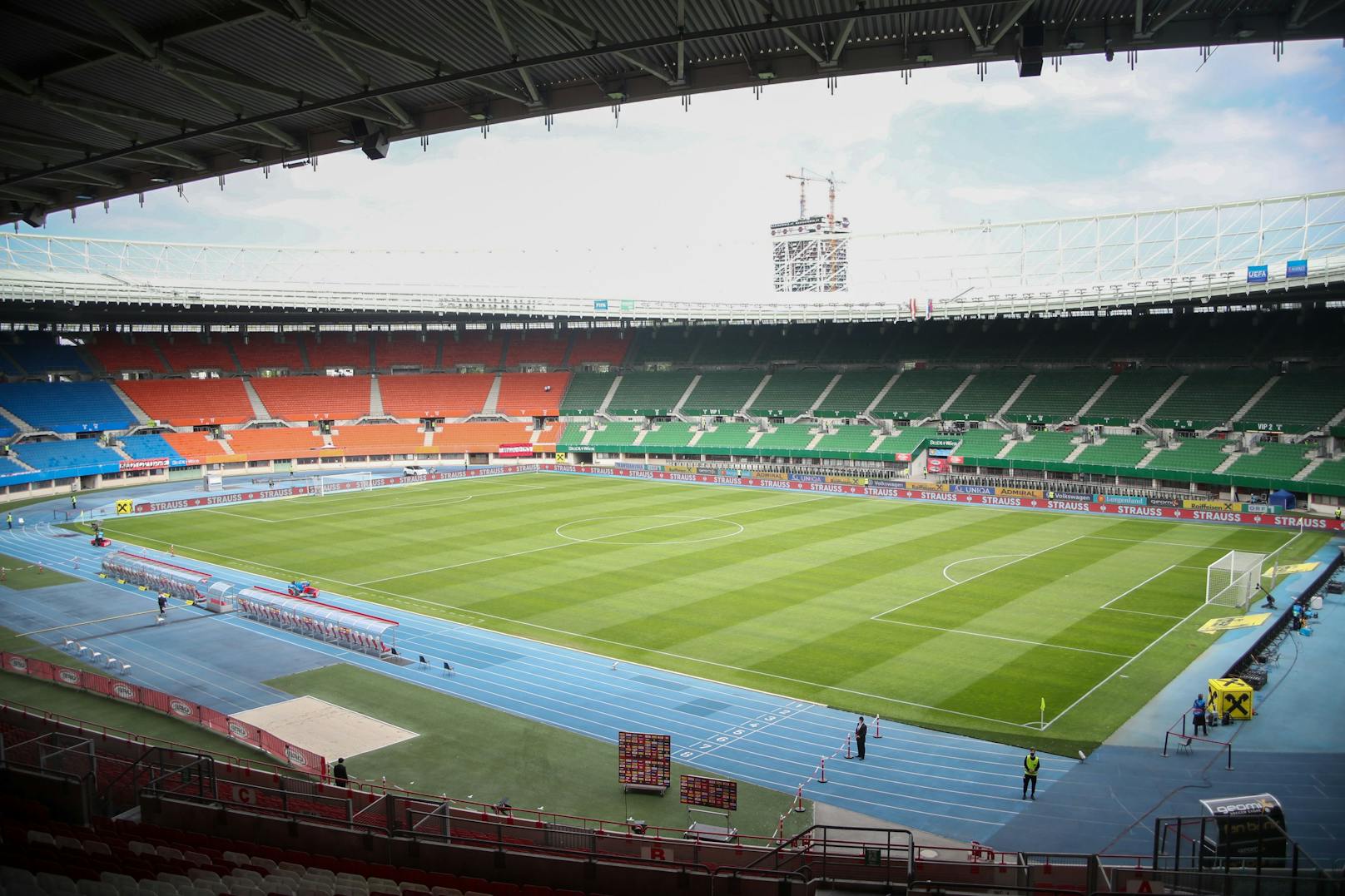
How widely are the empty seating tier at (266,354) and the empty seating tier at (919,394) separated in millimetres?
49851

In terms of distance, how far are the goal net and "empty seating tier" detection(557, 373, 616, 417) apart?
57044 mm

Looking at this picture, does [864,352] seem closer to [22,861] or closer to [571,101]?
[571,101]

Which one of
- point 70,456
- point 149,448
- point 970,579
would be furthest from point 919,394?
point 70,456

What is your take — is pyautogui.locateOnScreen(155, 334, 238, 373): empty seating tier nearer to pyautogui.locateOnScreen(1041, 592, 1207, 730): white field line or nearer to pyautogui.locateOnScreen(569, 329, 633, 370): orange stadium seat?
pyautogui.locateOnScreen(569, 329, 633, 370): orange stadium seat

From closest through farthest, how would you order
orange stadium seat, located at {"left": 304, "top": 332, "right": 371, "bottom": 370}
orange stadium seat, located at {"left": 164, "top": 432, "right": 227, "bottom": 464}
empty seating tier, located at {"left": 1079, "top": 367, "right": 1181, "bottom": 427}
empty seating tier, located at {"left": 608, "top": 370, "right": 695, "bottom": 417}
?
1. empty seating tier, located at {"left": 1079, "top": 367, "right": 1181, "bottom": 427}
2. orange stadium seat, located at {"left": 164, "top": 432, "right": 227, "bottom": 464}
3. empty seating tier, located at {"left": 608, "top": 370, "right": 695, "bottom": 417}
4. orange stadium seat, located at {"left": 304, "top": 332, "right": 371, "bottom": 370}

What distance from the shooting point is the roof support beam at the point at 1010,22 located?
36.7ft

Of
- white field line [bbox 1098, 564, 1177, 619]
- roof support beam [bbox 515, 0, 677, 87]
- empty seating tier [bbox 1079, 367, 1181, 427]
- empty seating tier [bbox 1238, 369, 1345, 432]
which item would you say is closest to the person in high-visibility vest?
roof support beam [bbox 515, 0, 677, 87]

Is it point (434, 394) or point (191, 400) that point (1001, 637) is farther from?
point (191, 400)

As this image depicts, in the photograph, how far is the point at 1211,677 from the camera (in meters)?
23.1

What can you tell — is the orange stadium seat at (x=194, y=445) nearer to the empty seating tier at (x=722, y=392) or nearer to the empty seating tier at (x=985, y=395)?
the empty seating tier at (x=722, y=392)

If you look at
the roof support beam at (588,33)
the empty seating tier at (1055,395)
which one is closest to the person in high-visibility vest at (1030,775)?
the roof support beam at (588,33)

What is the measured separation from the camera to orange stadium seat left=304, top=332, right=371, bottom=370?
8038cm

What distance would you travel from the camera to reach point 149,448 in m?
65.5

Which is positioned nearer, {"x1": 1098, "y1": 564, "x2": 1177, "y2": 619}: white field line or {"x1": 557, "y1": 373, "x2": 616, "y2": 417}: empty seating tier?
{"x1": 1098, "y1": 564, "x2": 1177, "y2": 619}: white field line
